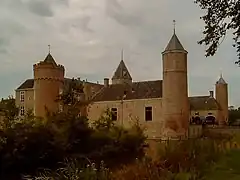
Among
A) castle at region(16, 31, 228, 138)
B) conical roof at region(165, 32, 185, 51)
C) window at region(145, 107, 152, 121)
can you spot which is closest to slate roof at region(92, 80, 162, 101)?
castle at region(16, 31, 228, 138)

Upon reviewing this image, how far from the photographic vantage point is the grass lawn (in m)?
10.4

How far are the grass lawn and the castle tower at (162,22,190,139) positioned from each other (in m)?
27.5

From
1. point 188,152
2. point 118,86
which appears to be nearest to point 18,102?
point 118,86

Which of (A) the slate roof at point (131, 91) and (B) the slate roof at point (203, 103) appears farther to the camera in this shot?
(B) the slate roof at point (203, 103)

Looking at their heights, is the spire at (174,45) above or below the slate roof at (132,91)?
above

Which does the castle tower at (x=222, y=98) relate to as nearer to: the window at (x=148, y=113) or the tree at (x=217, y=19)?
the window at (x=148, y=113)

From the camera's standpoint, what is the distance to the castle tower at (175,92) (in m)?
41.8

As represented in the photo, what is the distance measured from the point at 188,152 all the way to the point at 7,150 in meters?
10.3

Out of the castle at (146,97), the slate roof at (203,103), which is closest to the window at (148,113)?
the castle at (146,97)

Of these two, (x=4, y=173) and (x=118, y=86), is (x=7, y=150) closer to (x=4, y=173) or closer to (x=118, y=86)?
(x=4, y=173)

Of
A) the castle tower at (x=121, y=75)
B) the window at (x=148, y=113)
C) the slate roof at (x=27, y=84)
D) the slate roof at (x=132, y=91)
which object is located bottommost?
the window at (x=148, y=113)

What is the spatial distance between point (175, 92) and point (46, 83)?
42.8 ft

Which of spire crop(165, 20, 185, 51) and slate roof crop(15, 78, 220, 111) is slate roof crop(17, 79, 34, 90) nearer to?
slate roof crop(15, 78, 220, 111)

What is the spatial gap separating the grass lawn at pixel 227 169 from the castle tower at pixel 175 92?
2750 centimetres
